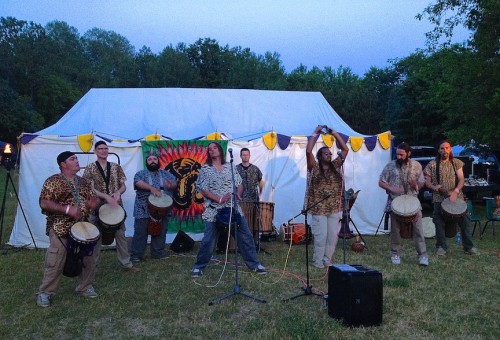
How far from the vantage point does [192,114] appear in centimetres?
1112

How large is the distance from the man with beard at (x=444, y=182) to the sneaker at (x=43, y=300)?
5.80m

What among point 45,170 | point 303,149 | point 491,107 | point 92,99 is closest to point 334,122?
point 303,149

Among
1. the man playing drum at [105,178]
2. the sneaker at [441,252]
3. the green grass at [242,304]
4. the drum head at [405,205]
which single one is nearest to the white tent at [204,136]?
the green grass at [242,304]

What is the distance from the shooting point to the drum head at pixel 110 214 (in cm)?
620

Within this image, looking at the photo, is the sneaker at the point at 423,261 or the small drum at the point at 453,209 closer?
the sneaker at the point at 423,261

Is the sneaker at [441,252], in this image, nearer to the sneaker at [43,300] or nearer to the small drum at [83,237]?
the small drum at [83,237]

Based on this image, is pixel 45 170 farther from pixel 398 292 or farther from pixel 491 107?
pixel 491 107

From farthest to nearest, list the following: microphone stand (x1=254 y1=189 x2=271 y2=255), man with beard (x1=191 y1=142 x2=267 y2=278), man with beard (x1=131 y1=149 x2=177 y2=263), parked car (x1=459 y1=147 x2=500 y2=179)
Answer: parked car (x1=459 y1=147 x2=500 y2=179)
microphone stand (x1=254 y1=189 x2=271 y2=255)
man with beard (x1=131 y1=149 x2=177 y2=263)
man with beard (x1=191 y1=142 x2=267 y2=278)

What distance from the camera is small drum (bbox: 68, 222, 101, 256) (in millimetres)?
5188

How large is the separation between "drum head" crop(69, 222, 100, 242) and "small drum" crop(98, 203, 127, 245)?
760 mm

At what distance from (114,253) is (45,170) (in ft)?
7.51

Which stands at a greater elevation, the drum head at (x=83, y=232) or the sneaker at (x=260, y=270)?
the drum head at (x=83, y=232)

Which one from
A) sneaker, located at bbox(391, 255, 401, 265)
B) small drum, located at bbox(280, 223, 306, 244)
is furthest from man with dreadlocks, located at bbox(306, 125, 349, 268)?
small drum, located at bbox(280, 223, 306, 244)

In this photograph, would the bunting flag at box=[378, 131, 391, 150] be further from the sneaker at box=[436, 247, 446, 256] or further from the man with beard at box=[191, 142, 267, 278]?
the man with beard at box=[191, 142, 267, 278]
